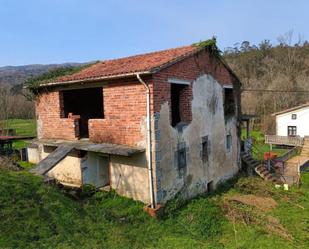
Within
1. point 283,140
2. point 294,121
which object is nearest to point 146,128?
point 283,140

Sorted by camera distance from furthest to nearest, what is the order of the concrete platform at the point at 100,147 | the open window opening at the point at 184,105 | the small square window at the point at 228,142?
the small square window at the point at 228,142 → the open window opening at the point at 184,105 → the concrete platform at the point at 100,147

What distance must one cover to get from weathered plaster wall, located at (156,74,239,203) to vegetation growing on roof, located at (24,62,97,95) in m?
6.35

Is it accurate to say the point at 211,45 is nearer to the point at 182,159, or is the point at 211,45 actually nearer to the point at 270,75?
Result: the point at 182,159

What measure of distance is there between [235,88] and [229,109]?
1.38 meters

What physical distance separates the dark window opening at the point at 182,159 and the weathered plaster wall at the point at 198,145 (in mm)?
206

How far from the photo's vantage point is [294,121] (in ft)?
126

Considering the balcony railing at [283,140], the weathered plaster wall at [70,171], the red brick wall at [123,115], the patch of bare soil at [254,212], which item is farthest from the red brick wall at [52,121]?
the balcony railing at [283,140]

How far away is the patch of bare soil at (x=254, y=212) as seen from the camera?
10.2 meters

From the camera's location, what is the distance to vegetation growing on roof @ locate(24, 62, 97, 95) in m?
13.9

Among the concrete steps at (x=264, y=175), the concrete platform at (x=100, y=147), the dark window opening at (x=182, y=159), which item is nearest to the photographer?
the concrete platform at (x=100, y=147)

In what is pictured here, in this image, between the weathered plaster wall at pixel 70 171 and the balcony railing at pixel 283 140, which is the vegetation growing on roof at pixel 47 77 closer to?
the weathered plaster wall at pixel 70 171

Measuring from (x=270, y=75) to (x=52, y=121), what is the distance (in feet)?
171

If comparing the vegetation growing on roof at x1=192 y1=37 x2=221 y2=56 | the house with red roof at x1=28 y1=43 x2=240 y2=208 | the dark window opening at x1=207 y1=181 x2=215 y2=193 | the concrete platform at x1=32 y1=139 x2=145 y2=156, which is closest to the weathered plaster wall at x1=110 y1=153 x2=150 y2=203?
the house with red roof at x1=28 y1=43 x2=240 y2=208

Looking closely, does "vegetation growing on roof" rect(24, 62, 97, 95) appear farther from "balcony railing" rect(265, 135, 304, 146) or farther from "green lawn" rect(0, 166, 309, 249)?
"balcony railing" rect(265, 135, 304, 146)
